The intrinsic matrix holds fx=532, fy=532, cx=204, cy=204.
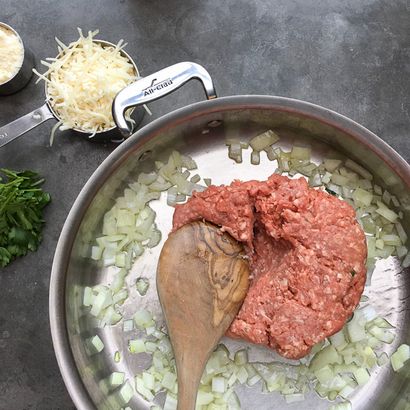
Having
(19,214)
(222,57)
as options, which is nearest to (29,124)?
(19,214)

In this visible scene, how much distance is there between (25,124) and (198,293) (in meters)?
1.09

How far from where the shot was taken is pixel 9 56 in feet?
7.84

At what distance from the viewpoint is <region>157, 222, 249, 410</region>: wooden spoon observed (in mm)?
1929

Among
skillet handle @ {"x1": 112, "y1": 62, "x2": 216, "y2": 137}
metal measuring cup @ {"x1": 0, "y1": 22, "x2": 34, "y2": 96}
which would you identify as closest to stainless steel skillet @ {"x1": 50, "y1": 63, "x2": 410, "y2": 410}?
skillet handle @ {"x1": 112, "y1": 62, "x2": 216, "y2": 137}

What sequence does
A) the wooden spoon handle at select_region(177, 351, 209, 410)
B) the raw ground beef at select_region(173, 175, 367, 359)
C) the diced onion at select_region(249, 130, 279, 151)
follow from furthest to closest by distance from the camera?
the diced onion at select_region(249, 130, 279, 151)
the wooden spoon handle at select_region(177, 351, 209, 410)
the raw ground beef at select_region(173, 175, 367, 359)

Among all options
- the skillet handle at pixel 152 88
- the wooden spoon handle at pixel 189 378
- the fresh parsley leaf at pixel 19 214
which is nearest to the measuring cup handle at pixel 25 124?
the fresh parsley leaf at pixel 19 214

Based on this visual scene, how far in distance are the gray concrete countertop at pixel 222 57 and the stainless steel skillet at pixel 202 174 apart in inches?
10.2

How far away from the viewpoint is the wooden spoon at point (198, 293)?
1.93 m

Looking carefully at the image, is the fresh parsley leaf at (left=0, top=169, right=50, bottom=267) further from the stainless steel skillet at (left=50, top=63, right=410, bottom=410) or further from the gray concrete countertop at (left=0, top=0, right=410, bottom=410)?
the stainless steel skillet at (left=50, top=63, right=410, bottom=410)

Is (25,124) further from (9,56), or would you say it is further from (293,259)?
(293,259)

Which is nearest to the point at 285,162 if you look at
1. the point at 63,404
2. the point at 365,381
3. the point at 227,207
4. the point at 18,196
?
A: the point at 227,207

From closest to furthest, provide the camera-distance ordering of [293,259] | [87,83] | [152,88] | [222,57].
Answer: [293,259]
[152,88]
[87,83]
[222,57]

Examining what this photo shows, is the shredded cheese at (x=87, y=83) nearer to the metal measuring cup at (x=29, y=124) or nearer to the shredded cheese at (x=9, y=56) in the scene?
the metal measuring cup at (x=29, y=124)

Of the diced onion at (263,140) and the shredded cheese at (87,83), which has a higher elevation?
the shredded cheese at (87,83)
